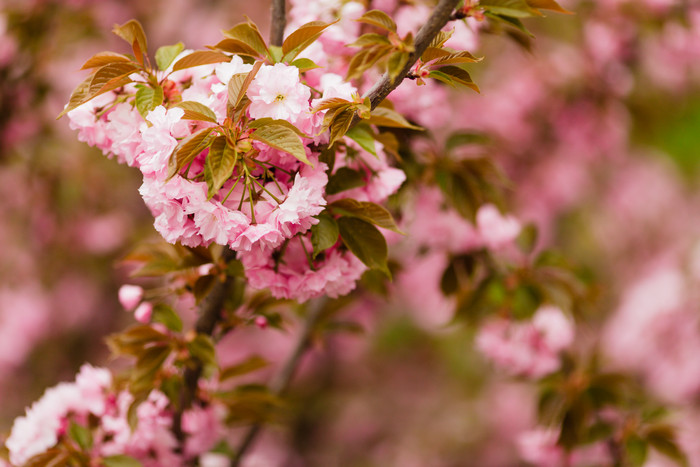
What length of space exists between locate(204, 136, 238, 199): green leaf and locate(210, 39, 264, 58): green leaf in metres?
0.16

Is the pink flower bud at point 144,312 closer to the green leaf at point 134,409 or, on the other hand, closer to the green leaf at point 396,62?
the green leaf at point 134,409

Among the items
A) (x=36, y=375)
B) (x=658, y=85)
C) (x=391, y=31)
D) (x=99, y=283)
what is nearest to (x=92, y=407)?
(x=391, y=31)

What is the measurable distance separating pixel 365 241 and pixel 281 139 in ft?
0.70

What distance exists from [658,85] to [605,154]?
2.79 feet

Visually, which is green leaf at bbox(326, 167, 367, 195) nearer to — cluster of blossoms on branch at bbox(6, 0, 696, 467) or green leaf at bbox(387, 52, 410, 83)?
cluster of blossoms on branch at bbox(6, 0, 696, 467)

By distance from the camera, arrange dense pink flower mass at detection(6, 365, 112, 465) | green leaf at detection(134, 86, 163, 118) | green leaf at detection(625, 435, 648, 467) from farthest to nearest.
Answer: green leaf at detection(625, 435, 648, 467), dense pink flower mass at detection(6, 365, 112, 465), green leaf at detection(134, 86, 163, 118)

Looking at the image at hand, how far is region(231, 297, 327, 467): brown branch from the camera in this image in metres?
1.50

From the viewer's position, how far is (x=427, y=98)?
1.19m

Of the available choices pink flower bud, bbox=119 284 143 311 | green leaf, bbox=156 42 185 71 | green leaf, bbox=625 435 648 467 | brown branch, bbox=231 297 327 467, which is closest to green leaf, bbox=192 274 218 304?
pink flower bud, bbox=119 284 143 311

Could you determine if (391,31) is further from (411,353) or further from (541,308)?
(411,353)

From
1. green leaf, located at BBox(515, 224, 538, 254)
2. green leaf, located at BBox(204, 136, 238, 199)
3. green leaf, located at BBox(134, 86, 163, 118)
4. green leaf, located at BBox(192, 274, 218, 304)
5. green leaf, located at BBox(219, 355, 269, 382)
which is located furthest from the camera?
green leaf, located at BBox(515, 224, 538, 254)

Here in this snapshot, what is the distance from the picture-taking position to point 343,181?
0.87m

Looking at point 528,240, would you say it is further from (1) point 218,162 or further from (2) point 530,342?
(1) point 218,162

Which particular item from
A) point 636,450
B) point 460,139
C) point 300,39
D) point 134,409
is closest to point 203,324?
point 134,409
